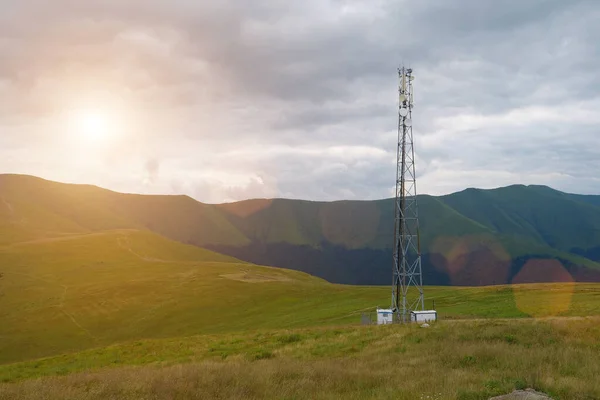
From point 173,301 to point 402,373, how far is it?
68.4 metres

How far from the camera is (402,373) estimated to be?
1683 cm

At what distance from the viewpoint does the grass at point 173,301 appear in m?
49.9

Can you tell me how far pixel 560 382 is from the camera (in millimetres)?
14109

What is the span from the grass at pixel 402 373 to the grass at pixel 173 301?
15.4 metres

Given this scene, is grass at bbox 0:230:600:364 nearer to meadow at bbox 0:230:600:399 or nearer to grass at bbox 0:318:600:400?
meadow at bbox 0:230:600:399

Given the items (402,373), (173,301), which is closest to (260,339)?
(402,373)

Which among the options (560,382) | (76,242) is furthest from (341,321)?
(76,242)

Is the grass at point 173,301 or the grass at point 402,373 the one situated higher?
the grass at point 402,373

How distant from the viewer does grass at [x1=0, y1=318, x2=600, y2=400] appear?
46.4ft

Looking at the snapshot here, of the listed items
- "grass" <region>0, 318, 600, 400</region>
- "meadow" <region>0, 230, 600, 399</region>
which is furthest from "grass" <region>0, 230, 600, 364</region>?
"grass" <region>0, 318, 600, 400</region>

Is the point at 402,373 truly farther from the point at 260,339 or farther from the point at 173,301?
the point at 173,301

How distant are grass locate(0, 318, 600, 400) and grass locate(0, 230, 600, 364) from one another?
15394 millimetres

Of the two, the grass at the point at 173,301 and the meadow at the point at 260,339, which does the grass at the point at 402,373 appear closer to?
the meadow at the point at 260,339

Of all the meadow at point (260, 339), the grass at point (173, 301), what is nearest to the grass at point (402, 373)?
the meadow at point (260, 339)
